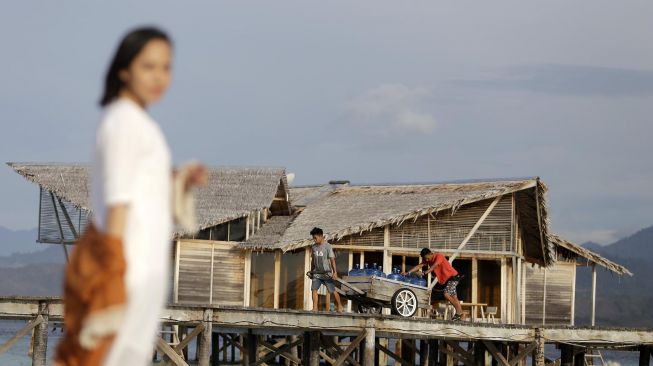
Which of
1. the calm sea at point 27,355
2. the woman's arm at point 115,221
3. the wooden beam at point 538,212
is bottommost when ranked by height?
the calm sea at point 27,355

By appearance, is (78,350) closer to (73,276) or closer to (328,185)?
(73,276)

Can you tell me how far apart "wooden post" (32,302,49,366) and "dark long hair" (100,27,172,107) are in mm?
15410

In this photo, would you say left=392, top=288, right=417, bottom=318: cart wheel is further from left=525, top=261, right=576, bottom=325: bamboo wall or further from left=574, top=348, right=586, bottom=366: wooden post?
left=525, top=261, right=576, bottom=325: bamboo wall

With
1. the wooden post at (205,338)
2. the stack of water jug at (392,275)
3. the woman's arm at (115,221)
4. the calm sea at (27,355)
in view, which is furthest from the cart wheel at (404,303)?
the calm sea at (27,355)

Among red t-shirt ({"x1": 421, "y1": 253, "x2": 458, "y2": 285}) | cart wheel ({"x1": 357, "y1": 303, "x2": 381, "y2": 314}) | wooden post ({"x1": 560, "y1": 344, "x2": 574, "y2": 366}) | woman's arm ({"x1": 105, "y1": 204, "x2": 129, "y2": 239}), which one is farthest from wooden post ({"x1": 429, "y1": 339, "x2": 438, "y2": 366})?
woman's arm ({"x1": 105, "y1": 204, "x2": 129, "y2": 239})

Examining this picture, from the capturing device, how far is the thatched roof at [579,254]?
27.4 meters

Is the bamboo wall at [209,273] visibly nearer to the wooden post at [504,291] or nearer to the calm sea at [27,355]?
the wooden post at [504,291]

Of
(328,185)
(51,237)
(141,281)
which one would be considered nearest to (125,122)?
(141,281)

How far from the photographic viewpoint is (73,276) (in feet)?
12.0

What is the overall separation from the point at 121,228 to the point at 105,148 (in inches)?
9.0

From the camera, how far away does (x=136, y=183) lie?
3641 millimetres

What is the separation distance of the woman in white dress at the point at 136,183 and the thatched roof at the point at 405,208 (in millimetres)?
20135

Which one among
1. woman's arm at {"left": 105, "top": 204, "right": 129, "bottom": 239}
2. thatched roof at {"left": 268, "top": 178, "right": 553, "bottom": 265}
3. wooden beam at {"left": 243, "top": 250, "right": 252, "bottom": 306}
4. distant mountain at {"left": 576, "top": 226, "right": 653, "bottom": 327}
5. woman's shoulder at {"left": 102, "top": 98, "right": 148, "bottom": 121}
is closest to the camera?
woman's arm at {"left": 105, "top": 204, "right": 129, "bottom": 239}

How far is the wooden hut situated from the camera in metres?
24.7
